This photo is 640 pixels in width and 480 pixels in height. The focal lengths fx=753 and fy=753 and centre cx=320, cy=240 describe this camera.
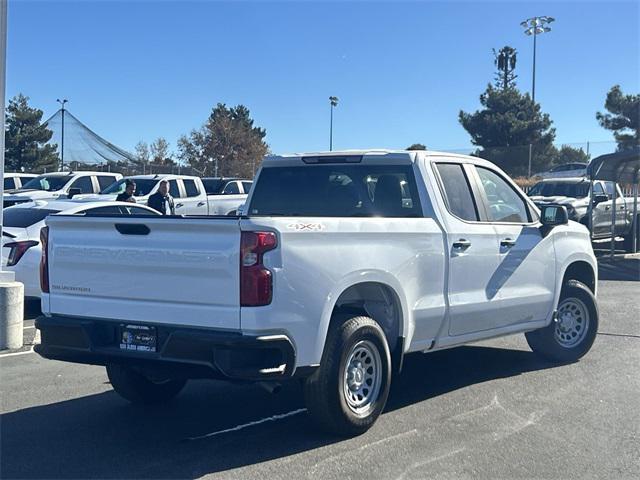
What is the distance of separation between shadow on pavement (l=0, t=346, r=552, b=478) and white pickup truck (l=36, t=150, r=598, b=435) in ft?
1.04

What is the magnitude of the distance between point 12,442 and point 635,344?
673 cm

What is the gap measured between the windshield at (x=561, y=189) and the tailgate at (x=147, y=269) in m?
17.4

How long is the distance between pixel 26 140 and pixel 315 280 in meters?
53.9

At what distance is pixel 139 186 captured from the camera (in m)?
19.1

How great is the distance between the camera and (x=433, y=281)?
5.97 metres

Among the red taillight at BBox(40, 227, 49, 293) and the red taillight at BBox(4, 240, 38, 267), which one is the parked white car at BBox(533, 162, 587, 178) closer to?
the red taillight at BBox(4, 240, 38, 267)

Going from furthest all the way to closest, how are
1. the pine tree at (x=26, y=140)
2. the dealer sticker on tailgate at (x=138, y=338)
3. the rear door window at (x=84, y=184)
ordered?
1. the pine tree at (x=26, y=140)
2. the rear door window at (x=84, y=184)
3. the dealer sticker on tailgate at (x=138, y=338)

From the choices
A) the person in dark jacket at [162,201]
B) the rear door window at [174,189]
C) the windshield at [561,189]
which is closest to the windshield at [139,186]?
the rear door window at [174,189]

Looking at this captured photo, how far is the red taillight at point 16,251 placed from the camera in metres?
9.82

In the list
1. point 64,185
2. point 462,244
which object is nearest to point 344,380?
point 462,244

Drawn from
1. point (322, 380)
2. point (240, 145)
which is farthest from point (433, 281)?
point (240, 145)

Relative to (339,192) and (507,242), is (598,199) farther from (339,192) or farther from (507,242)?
(339,192)

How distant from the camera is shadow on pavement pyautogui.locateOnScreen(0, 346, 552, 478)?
15.9 feet

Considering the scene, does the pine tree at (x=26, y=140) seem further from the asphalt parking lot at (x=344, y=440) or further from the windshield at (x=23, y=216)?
the asphalt parking lot at (x=344, y=440)
